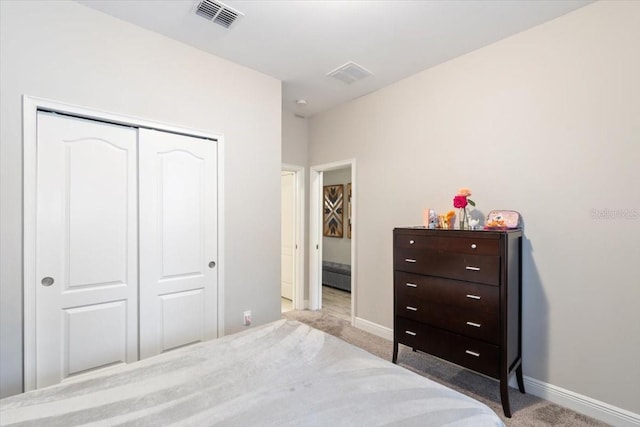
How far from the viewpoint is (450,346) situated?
7.72ft

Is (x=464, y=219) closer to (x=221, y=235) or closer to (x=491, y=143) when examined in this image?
(x=491, y=143)

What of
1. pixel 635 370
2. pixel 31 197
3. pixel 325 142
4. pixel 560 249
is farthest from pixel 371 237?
pixel 31 197

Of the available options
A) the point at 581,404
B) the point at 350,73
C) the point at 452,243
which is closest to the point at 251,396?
the point at 452,243

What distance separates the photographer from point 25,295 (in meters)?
1.87

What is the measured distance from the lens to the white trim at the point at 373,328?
337 centimetres

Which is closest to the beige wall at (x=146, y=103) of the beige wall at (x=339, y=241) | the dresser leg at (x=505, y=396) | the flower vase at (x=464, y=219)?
the flower vase at (x=464, y=219)

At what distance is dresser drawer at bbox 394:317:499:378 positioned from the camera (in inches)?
84.4

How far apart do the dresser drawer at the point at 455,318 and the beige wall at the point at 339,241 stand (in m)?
3.18

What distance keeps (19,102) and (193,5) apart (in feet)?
4.18

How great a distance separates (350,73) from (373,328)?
284 cm

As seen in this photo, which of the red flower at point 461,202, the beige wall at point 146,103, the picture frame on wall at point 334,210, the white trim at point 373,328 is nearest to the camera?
the beige wall at point 146,103

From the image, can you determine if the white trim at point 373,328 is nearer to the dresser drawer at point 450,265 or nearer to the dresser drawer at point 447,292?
the dresser drawer at point 447,292

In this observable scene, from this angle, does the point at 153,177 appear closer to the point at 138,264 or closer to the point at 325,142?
the point at 138,264

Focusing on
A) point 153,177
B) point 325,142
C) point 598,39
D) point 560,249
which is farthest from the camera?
point 325,142
